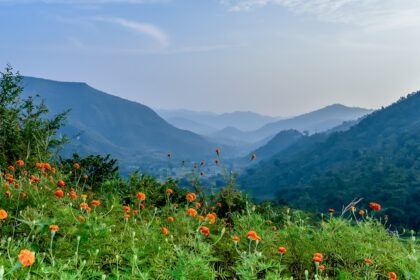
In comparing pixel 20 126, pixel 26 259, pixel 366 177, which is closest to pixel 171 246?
pixel 26 259

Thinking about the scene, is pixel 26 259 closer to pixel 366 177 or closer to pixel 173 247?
pixel 173 247

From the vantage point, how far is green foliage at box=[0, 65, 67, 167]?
1209cm

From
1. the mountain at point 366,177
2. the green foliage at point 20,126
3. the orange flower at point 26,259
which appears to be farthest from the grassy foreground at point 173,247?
the mountain at point 366,177

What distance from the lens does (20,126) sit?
1527 centimetres

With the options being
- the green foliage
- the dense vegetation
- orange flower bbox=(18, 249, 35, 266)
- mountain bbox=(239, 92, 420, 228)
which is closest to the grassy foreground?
the dense vegetation

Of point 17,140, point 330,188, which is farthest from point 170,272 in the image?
point 330,188

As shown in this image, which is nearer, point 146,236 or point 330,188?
point 146,236

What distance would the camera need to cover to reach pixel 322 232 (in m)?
5.92

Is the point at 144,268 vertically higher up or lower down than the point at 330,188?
higher up

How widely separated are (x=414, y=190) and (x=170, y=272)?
367ft

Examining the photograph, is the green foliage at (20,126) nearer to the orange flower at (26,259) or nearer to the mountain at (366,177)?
the orange flower at (26,259)

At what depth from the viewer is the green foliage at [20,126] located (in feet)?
39.7

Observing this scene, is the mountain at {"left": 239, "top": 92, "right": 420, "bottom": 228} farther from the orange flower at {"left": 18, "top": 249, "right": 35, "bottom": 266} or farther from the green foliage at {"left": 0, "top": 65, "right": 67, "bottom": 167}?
the orange flower at {"left": 18, "top": 249, "right": 35, "bottom": 266}

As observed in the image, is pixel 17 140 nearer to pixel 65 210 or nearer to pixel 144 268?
pixel 65 210
